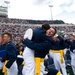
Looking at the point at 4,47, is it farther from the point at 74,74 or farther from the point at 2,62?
the point at 74,74

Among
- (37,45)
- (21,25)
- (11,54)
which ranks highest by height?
(21,25)

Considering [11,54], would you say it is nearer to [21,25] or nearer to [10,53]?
[10,53]

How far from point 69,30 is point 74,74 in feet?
163

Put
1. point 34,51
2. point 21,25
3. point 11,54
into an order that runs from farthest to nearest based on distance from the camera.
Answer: point 21,25 → point 11,54 → point 34,51

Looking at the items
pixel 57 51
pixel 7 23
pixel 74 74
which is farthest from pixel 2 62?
pixel 7 23

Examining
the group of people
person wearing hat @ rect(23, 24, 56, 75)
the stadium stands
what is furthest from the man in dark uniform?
the stadium stands

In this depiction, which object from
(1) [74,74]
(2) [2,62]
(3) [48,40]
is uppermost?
(3) [48,40]

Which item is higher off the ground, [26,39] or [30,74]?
[26,39]

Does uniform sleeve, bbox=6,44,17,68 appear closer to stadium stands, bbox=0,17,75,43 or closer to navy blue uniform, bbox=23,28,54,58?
navy blue uniform, bbox=23,28,54,58

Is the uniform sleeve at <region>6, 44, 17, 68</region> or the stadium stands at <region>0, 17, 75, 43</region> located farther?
the stadium stands at <region>0, 17, 75, 43</region>

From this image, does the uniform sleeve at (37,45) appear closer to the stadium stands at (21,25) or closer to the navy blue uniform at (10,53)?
the navy blue uniform at (10,53)

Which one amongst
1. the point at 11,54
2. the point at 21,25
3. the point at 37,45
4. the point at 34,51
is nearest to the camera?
the point at 37,45

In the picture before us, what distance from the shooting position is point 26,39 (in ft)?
20.2

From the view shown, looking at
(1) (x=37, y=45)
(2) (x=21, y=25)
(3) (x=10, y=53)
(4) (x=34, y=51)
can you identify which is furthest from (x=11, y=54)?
(2) (x=21, y=25)
